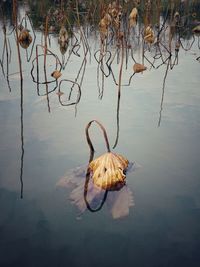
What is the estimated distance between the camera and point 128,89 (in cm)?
357

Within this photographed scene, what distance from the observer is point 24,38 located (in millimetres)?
4836

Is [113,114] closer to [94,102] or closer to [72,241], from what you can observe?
[94,102]

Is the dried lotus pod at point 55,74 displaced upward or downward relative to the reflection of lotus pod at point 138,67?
downward

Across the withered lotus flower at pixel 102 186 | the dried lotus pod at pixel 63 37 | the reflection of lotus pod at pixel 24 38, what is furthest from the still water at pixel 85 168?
the dried lotus pod at pixel 63 37

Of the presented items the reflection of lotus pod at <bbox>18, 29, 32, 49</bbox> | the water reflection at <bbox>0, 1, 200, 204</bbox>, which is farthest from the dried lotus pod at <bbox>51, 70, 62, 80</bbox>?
the reflection of lotus pod at <bbox>18, 29, 32, 49</bbox>

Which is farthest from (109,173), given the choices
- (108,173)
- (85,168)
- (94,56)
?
(94,56)

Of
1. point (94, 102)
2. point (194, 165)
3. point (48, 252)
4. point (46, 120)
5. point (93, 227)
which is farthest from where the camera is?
point (94, 102)

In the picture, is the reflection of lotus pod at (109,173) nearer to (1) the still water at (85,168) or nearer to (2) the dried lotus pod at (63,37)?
(1) the still water at (85,168)

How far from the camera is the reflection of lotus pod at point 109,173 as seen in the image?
191 cm

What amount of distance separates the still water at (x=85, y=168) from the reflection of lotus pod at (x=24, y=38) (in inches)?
40.1

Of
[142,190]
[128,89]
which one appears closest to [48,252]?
[142,190]

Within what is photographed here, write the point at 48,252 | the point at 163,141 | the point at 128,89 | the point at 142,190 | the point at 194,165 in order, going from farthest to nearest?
the point at 128,89 → the point at 163,141 → the point at 194,165 → the point at 142,190 → the point at 48,252

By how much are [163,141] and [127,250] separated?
1112 mm

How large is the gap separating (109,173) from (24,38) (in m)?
3.52
